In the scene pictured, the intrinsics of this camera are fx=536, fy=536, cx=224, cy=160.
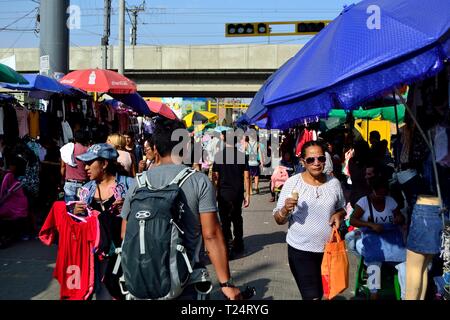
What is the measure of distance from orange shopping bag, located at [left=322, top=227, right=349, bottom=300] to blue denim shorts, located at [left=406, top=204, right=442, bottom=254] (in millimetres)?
600

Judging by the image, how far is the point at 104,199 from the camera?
451cm

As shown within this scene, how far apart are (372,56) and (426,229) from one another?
1669 mm

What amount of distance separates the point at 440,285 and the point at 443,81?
5.37 feet

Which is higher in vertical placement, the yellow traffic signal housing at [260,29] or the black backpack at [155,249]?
the yellow traffic signal housing at [260,29]

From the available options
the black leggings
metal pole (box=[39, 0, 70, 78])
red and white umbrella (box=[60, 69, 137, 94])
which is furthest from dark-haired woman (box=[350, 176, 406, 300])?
metal pole (box=[39, 0, 70, 78])

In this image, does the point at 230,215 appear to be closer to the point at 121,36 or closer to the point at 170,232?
the point at 170,232

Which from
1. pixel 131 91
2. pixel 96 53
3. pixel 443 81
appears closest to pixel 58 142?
pixel 131 91

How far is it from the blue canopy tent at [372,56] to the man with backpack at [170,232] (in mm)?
936

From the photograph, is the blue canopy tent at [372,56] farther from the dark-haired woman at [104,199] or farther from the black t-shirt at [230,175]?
the black t-shirt at [230,175]

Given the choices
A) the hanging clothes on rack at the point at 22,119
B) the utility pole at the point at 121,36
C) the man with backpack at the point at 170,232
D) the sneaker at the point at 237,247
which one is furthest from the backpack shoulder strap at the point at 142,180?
the utility pole at the point at 121,36

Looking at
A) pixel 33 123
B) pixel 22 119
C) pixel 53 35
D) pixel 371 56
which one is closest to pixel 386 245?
pixel 371 56

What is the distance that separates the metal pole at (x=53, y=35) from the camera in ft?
39.1

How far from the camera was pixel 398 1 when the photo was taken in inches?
139

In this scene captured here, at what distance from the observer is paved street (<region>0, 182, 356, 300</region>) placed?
5.99 m
